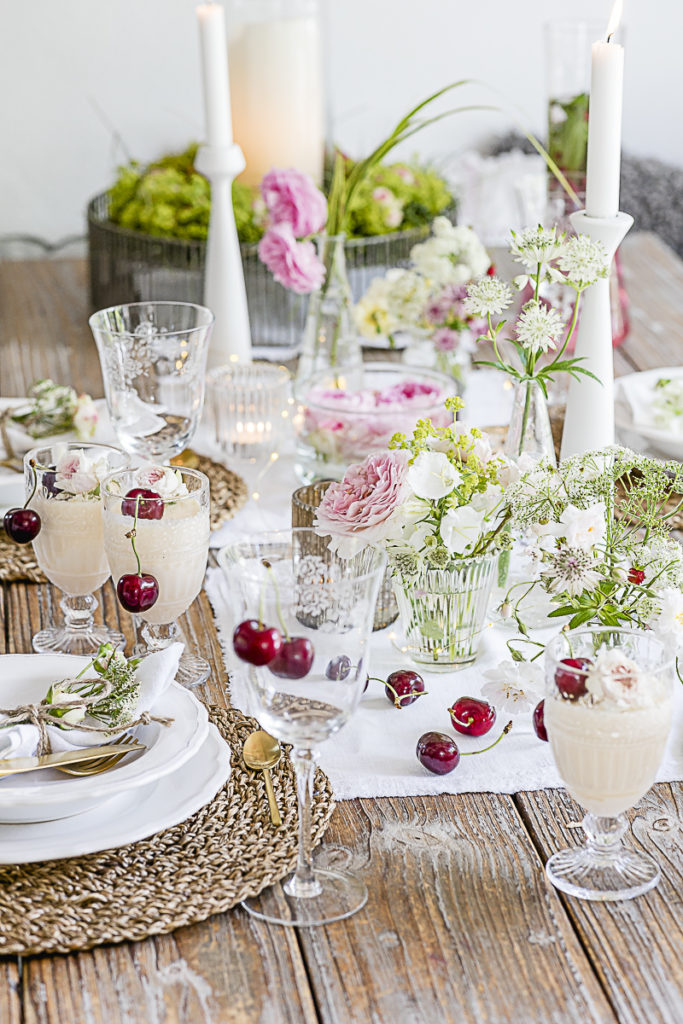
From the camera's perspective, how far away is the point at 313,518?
1215 mm

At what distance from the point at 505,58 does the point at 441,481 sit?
298 cm

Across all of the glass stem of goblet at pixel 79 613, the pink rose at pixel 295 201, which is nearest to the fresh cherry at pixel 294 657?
the glass stem of goblet at pixel 79 613

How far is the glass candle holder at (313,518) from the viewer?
3.98ft

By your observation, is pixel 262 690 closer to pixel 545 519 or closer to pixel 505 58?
pixel 545 519

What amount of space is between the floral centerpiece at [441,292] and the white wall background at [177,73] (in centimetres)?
197

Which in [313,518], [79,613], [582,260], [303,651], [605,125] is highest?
[605,125]

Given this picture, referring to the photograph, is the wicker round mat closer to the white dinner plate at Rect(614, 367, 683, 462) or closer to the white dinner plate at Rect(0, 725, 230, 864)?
the white dinner plate at Rect(0, 725, 230, 864)

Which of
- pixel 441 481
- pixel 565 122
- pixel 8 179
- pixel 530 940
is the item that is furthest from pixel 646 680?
pixel 8 179

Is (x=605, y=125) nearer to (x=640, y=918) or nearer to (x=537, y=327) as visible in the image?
(x=537, y=327)

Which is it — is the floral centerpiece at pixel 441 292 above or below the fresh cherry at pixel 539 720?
above

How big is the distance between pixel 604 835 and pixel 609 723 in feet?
0.40

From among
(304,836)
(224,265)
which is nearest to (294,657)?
(304,836)

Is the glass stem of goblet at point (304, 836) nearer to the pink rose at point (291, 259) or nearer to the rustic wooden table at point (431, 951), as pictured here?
the rustic wooden table at point (431, 951)

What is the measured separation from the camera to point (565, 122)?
6.27 ft
